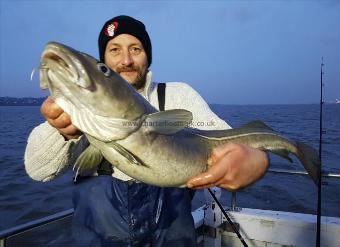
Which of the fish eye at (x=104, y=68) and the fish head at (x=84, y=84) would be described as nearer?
the fish head at (x=84, y=84)

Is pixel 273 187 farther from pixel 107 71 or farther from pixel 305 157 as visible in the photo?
pixel 107 71

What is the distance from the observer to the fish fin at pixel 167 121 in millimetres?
2723

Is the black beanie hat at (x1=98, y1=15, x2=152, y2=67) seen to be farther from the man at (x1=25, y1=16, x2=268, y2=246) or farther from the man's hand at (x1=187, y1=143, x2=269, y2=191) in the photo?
the man's hand at (x1=187, y1=143, x2=269, y2=191)

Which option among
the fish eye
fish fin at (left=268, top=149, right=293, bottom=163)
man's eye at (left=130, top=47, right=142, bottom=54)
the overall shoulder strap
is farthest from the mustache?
fish fin at (left=268, top=149, right=293, bottom=163)

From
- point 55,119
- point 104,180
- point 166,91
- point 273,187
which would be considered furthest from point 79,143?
point 273,187

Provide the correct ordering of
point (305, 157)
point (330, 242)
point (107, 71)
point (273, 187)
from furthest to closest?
point (273, 187) → point (330, 242) → point (305, 157) → point (107, 71)

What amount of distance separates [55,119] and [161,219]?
1.50 meters

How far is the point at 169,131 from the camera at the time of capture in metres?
2.78

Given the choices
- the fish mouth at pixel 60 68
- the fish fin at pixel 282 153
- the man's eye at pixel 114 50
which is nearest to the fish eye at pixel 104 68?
the fish mouth at pixel 60 68

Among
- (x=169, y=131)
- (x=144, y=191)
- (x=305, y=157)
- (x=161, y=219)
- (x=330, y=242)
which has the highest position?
(x=169, y=131)

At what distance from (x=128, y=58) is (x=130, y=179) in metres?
1.45

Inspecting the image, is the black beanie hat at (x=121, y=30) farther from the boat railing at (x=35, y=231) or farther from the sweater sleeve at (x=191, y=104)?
the boat railing at (x=35, y=231)

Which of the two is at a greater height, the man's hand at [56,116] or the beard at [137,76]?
the beard at [137,76]

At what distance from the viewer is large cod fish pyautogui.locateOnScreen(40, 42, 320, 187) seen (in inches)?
92.5
